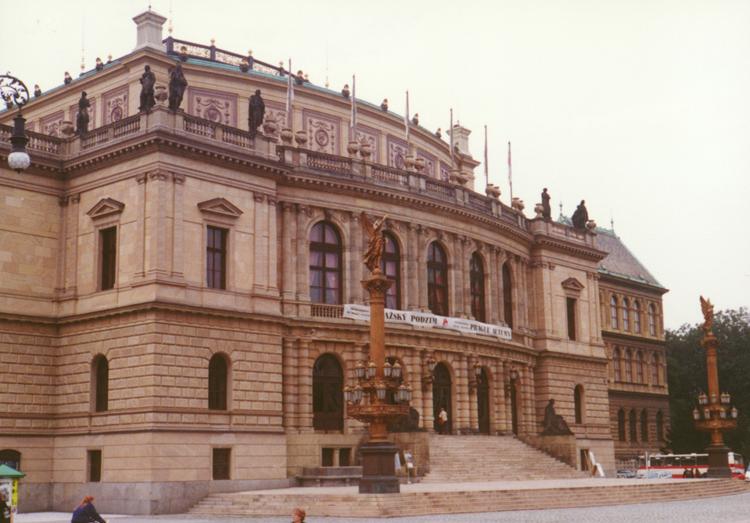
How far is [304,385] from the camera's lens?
48531mm

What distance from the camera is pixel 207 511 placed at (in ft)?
132

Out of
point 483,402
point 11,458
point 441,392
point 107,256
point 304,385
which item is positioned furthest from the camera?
point 483,402

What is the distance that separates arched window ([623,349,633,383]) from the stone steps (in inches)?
1693

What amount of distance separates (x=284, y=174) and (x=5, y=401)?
50.4ft

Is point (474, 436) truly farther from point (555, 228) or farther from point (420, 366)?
point (555, 228)

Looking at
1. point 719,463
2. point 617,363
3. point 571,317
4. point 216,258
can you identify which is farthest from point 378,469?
point 617,363

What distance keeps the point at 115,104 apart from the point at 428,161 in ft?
64.8

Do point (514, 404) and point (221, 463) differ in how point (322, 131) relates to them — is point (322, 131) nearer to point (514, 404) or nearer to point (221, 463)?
point (514, 404)

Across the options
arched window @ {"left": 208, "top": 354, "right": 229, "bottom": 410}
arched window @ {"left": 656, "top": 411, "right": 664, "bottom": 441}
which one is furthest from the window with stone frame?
arched window @ {"left": 656, "top": 411, "right": 664, "bottom": 441}

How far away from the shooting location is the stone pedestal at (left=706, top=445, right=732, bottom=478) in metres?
55.7

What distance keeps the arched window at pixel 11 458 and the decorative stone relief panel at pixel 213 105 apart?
2027 centimetres

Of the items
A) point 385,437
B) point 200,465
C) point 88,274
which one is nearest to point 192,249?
point 88,274

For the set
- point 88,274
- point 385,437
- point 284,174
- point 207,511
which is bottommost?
point 207,511

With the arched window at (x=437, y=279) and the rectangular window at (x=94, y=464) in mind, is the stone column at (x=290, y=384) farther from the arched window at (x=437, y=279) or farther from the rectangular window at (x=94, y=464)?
the arched window at (x=437, y=279)
